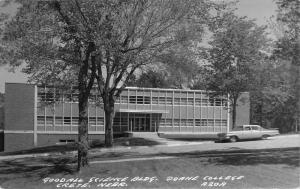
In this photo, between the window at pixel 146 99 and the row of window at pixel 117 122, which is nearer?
the row of window at pixel 117 122

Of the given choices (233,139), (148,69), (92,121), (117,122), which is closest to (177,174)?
(148,69)

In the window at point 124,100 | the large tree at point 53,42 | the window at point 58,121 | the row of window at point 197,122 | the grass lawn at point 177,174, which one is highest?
the large tree at point 53,42

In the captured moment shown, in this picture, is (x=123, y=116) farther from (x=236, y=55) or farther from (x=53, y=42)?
(x=53, y=42)

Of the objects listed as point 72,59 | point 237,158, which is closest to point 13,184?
point 72,59

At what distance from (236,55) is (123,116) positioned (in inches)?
849

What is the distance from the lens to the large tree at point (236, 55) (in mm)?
39125

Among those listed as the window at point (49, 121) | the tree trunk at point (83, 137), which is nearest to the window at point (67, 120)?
the window at point (49, 121)

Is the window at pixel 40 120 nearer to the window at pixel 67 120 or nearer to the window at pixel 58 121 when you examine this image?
the window at pixel 58 121

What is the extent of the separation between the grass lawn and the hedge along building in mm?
31027

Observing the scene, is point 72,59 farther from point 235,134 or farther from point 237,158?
point 235,134

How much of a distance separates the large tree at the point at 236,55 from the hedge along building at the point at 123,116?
9416 mm

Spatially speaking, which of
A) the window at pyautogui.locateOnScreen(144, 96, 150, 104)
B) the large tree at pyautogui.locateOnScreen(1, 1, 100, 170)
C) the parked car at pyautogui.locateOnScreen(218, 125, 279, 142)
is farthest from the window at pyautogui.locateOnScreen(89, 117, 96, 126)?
the large tree at pyautogui.locateOnScreen(1, 1, 100, 170)

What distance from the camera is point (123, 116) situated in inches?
2245

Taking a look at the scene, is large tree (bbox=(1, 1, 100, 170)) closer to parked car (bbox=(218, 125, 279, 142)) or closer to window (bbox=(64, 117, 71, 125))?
parked car (bbox=(218, 125, 279, 142))
